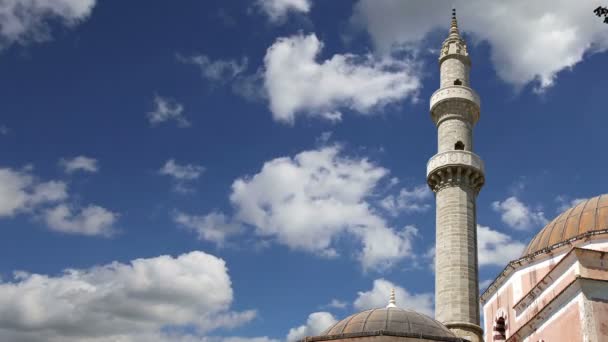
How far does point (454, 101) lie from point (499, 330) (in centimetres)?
1022

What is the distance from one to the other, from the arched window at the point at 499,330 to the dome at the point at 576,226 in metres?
2.28

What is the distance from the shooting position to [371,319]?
1448cm

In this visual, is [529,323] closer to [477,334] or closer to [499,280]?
[499,280]

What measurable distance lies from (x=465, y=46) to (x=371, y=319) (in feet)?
57.8

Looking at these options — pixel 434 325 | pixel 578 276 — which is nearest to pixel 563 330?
pixel 578 276

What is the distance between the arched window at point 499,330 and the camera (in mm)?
18953

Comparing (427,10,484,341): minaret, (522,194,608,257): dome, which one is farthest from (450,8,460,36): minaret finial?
(522,194,608,257): dome

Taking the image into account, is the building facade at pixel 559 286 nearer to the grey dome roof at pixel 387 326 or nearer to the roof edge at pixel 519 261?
the roof edge at pixel 519 261

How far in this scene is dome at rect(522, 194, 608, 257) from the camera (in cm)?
1680

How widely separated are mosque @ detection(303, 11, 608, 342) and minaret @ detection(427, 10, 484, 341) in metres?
0.04

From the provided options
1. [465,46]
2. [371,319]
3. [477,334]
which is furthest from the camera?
[465,46]

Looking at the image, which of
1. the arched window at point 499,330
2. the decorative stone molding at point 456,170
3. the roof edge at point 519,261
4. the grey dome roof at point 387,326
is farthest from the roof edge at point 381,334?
the decorative stone molding at point 456,170

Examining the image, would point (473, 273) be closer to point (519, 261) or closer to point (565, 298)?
point (519, 261)

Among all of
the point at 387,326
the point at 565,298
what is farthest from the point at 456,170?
the point at 387,326
